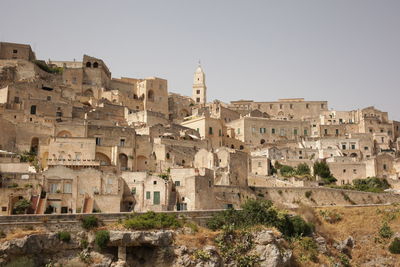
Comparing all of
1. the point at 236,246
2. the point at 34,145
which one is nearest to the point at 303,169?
the point at 236,246

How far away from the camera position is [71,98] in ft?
189

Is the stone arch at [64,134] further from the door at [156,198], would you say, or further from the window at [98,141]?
the door at [156,198]

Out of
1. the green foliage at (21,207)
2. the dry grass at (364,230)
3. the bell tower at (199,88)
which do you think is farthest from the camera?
the bell tower at (199,88)

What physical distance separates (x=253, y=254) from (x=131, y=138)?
18.7 meters

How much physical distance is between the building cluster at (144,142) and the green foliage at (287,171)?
1.25m

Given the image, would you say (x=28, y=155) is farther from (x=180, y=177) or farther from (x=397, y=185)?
(x=397, y=185)

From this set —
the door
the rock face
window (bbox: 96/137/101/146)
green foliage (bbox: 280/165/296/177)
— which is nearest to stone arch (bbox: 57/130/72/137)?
Result: window (bbox: 96/137/101/146)

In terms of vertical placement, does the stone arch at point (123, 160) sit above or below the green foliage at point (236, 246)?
above

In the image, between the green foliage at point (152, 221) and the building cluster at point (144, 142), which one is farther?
the building cluster at point (144, 142)

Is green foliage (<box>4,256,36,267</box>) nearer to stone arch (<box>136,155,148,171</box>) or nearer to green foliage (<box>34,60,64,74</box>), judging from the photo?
stone arch (<box>136,155,148,171</box>)

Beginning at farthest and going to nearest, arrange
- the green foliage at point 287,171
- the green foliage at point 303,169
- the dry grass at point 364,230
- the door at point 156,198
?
the green foliage at point 303,169 < the green foliage at point 287,171 < the dry grass at point 364,230 < the door at point 156,198

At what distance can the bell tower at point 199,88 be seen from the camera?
82.7 meters

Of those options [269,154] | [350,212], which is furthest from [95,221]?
[269,154]

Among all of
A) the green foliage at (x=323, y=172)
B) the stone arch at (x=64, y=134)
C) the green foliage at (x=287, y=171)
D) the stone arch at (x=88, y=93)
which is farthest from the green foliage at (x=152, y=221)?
the stone arch at (x=88, y=93)
